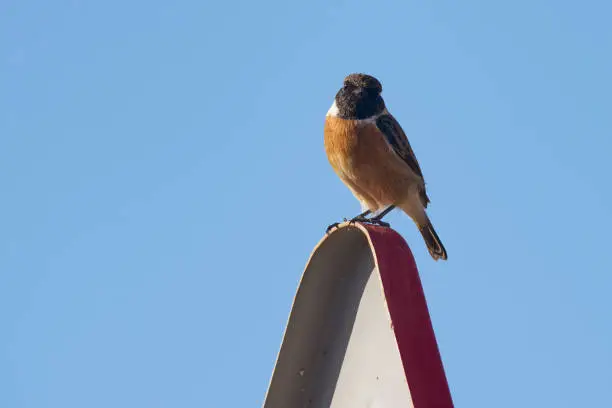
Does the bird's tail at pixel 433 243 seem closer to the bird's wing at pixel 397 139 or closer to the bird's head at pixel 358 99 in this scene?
the bird's wing at pixel 397 139

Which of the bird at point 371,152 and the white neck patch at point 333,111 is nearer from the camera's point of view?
the bird at point 371,152

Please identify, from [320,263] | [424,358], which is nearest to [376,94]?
[320,263]

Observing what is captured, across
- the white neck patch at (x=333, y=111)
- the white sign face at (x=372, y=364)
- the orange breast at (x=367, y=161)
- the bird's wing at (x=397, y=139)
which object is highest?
the white neck patch at (x=333, y=111)

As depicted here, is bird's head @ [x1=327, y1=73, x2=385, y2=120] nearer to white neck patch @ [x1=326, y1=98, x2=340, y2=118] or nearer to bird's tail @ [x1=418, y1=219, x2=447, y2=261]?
white neck patch @ [x1=326, y1=98, x2=340, y2=118]

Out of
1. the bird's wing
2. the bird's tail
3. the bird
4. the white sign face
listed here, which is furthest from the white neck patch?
the white sign face

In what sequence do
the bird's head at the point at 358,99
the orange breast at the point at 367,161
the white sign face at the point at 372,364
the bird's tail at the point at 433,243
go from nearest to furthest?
the white sign face at the point at 372,364 < the orange breast at the point at 367,161 < the bird's head at the point at 358,99 < the bird's tail at the point at 433,243

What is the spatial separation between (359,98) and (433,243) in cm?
119

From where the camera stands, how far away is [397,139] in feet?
20.9

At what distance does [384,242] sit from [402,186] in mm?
3279

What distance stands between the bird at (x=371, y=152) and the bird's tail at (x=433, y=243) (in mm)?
244

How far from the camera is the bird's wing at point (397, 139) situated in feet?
20.7

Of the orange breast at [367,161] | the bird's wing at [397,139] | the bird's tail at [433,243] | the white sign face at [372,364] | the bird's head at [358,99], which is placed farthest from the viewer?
the bird's tail at [433,243]

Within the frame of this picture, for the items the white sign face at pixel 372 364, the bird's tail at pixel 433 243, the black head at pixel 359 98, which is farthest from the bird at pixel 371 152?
the white sign face at pixel 372 364

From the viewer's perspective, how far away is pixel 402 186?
20.7 feet
